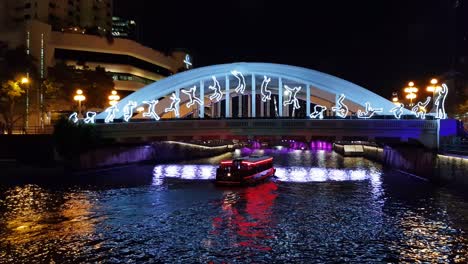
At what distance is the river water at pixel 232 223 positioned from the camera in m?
22.2

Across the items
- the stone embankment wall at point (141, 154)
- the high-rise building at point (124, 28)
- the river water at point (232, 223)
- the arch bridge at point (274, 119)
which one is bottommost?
the river water at point (232, 223)

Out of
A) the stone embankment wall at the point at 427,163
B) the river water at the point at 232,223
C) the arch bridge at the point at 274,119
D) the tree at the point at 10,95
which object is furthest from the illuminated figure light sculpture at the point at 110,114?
the stone embankment wall at the point at 427,163

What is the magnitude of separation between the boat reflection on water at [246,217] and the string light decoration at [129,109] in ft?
63.3

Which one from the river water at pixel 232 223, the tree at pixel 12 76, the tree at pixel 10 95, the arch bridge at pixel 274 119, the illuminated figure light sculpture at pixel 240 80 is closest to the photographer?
the river water at pixel 232 223

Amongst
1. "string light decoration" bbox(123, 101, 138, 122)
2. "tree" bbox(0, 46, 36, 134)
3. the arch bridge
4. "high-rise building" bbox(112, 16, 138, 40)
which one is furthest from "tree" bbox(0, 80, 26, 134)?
"high-rise building" bbox(112, 16, 138, 40)

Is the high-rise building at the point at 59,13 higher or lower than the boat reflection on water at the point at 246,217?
higher

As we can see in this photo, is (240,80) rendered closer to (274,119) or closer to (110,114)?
(274,119)

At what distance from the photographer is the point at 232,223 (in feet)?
93.1

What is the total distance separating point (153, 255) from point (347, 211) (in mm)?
14452

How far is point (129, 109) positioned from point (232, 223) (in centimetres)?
3472

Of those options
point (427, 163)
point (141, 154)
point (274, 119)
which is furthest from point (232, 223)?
point (141, 154)

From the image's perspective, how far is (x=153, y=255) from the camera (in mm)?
22156

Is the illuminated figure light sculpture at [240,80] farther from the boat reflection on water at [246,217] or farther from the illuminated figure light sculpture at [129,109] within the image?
the boat reflection on water at [246,217]

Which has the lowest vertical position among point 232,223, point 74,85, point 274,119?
point 232,223
